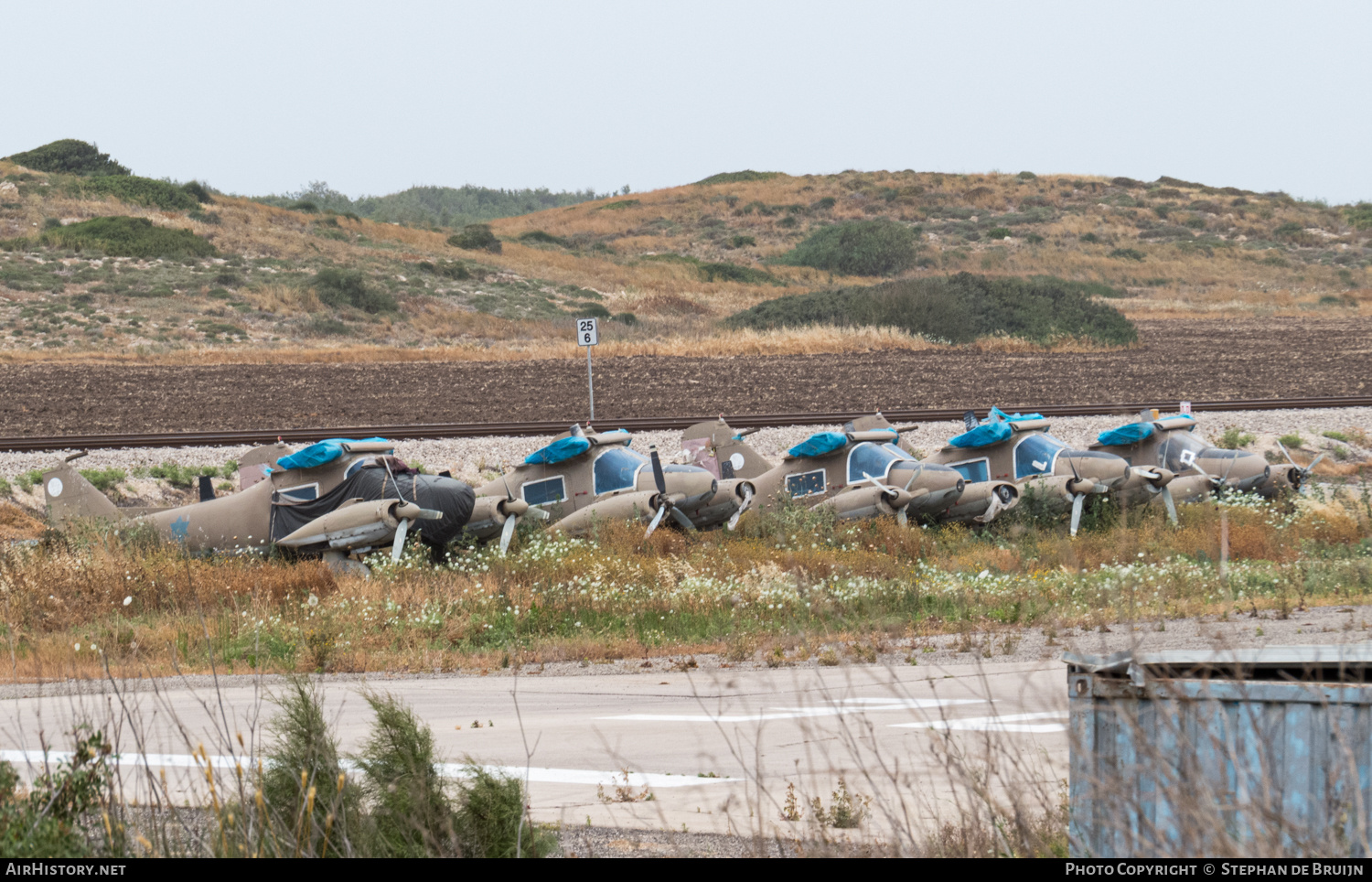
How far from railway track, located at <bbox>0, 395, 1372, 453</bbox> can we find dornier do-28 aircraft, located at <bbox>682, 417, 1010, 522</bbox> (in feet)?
Result: 23.0

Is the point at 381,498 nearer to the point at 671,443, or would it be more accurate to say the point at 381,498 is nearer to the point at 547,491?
the point at 547,491

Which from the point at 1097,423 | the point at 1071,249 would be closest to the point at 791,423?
the point at 1097,423

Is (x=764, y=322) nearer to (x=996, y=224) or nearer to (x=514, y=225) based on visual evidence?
(x=996, y=224)

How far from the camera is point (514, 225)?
112688 mm

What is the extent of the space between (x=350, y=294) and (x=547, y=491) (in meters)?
40.5

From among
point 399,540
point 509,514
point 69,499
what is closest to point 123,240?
point 69,499

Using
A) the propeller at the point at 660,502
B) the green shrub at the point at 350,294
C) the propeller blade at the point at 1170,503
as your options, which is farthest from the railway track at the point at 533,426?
the green shrub at the point at 350,294

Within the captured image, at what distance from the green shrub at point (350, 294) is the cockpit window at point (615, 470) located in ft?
128

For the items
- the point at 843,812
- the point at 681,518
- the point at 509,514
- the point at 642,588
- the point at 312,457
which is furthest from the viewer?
the point at 681,518

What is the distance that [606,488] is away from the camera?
18703 mm

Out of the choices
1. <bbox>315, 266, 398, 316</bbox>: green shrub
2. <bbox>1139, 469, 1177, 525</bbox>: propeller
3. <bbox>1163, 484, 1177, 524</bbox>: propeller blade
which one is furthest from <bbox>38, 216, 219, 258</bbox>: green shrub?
<bbox>1163, 484, 1177, 524</bbox>: propeller blade

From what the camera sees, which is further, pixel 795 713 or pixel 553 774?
pixel 795 713

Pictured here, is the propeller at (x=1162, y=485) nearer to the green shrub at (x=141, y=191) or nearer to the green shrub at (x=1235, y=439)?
the green shrub at (x=1235, y=439)

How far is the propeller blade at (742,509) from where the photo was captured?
18812 millimetres
